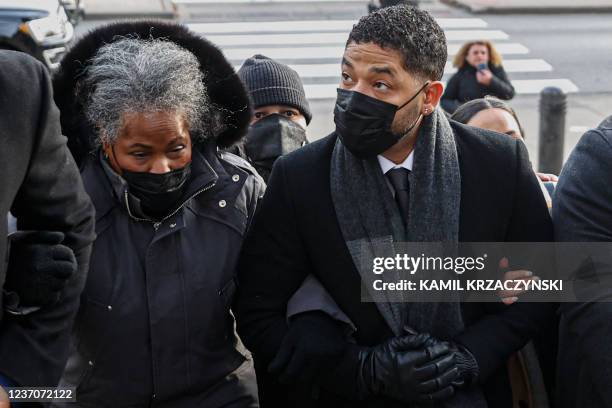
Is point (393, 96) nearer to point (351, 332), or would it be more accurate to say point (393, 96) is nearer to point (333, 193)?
point (333, 193)

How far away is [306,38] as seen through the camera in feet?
51.6

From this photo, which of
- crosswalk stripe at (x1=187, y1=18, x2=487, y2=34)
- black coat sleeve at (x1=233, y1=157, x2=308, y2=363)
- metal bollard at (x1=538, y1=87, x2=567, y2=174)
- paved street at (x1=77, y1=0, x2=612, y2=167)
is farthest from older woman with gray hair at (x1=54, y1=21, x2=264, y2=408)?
crosswalk stripe at (x1=187, y1=18, x2=487, y2=34)

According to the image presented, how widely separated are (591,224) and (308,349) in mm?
904

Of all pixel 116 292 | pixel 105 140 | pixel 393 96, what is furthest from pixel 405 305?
pixel 105 140

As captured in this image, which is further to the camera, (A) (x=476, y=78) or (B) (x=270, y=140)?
(A) (x=476, y=78)

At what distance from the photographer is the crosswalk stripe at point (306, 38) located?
1531cm

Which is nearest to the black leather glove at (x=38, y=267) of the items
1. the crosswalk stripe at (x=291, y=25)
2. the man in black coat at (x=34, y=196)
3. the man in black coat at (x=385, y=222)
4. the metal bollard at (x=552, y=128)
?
the man in black coat at (x=34, y=196)

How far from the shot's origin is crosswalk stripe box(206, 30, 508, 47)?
1531cm

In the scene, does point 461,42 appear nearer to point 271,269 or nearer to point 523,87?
point 523,87

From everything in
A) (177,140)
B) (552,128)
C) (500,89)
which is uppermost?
(177,140)

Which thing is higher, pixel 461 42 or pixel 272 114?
pixel 272 114

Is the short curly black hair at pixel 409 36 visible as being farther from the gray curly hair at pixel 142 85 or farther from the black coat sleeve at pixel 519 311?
the gray curly hair at pixel 142 85

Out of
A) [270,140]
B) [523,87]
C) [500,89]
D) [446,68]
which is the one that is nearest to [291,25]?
[446,68]

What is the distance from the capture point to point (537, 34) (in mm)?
16031
